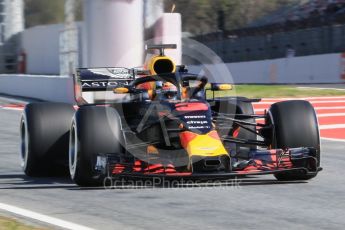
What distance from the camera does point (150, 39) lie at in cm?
2511

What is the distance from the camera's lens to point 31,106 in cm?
932

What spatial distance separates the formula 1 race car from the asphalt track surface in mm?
185

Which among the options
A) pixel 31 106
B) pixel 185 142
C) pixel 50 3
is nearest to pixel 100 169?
pixel 185 142

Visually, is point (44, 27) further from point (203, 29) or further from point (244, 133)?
point (244, 133)

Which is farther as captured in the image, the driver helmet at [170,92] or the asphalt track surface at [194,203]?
the driver helmet at [170,92]

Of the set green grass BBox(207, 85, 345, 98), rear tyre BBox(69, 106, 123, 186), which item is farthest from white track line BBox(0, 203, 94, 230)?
green grass BBox(207, 85, 345, 98)

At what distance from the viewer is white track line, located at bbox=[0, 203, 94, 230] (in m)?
6.25

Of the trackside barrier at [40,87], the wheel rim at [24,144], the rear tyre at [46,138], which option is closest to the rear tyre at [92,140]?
the rear tyre at [46,138]

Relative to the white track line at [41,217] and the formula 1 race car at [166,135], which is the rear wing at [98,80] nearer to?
the formula 1 race car at [166,135]

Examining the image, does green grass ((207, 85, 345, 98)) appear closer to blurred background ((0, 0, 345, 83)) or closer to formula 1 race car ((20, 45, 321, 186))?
blurred background ((0, 0, 345, 83))

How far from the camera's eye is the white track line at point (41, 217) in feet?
20.5

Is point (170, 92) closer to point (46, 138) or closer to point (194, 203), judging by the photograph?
point (46, 138)

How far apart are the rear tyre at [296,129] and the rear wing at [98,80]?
2169 millimetres

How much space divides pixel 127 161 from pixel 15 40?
28566 millimetres
